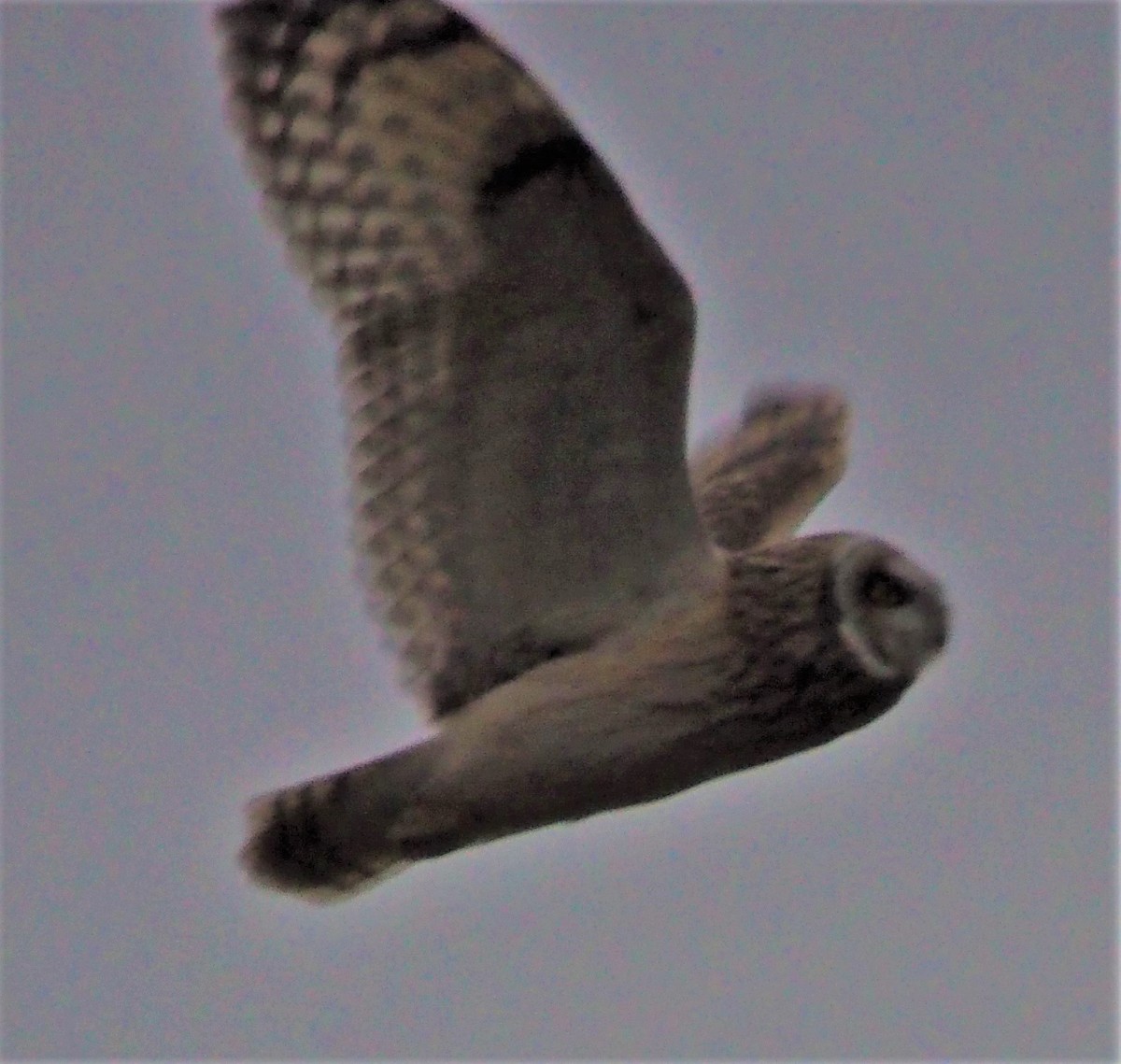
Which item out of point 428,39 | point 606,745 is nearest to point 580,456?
point 606,745

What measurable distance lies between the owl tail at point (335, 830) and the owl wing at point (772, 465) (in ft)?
3.82

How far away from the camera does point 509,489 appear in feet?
14.8

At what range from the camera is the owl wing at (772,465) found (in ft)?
18.0

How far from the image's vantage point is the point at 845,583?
428 centimetres

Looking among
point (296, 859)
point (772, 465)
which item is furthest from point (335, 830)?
point (772, 465)

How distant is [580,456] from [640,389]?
0.64 ft

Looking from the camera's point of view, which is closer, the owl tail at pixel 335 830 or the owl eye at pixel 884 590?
the owl eye at pixel 884 590

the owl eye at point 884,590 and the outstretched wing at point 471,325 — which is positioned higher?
the outstretched wing at point 471,325

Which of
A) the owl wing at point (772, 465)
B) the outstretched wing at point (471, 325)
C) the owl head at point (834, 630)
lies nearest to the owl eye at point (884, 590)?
the owl head at point (834, 630)

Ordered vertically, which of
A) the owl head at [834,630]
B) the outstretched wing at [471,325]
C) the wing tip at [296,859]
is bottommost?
the wing tip at [296,859]

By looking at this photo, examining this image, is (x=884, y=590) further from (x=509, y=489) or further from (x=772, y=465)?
(x=772, y=465)

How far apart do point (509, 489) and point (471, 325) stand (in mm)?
335

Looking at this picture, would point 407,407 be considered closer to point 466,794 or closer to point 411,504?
point 411,504

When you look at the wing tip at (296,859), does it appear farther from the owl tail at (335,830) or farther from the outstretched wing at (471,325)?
the outstretched wing at (471,325)
